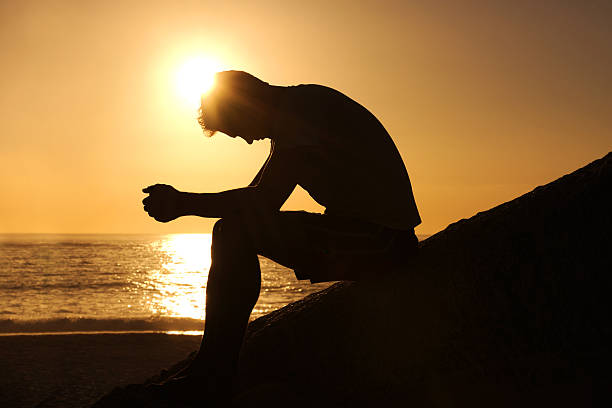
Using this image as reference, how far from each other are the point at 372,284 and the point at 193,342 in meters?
7.46

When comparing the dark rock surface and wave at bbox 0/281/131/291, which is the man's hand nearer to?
the dark rock surface

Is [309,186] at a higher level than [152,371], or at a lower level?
higher

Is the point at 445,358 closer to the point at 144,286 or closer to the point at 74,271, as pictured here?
the point at 144,286

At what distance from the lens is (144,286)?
3266cm

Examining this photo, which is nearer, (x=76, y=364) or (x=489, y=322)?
(x=489, y=322)

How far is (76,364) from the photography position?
7.00m

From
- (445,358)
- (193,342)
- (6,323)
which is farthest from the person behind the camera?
(6,323)

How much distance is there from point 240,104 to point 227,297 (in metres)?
0.95

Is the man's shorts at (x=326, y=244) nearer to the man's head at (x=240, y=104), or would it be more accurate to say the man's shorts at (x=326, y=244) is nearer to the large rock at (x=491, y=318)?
the large rock at (x=491, y=318)

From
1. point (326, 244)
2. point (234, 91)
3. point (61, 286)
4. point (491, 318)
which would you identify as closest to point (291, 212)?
point (326, 244)

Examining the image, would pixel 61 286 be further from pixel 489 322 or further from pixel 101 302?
pixel 489 322

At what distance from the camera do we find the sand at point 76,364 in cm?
565

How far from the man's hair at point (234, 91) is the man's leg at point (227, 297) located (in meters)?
0.64

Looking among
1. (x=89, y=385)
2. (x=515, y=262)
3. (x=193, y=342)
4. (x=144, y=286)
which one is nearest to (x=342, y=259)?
(x=515, y=262)
